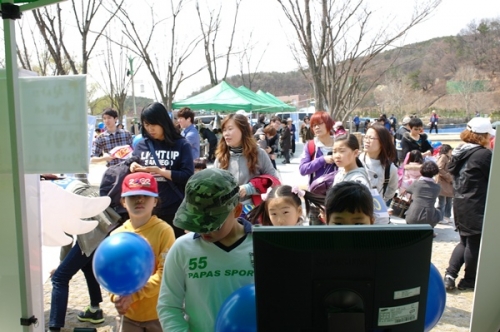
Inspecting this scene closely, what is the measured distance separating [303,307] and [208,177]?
64cm

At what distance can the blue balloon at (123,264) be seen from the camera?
6.98 ft

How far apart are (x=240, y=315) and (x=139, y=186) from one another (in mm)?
1477

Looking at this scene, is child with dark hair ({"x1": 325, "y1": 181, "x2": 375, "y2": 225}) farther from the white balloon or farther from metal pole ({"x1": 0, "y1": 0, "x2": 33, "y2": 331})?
the white balloon

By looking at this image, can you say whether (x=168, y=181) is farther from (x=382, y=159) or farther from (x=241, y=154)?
(x=382, y=159)

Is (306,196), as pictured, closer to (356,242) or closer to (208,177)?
(208,177)

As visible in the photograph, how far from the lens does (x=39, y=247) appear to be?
233cm

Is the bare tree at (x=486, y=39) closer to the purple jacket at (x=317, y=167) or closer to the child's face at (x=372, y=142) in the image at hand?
the child's face at (x=372, y=142)

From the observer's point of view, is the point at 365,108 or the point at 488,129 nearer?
the point at 488,129

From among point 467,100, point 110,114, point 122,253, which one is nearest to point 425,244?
point 122,253

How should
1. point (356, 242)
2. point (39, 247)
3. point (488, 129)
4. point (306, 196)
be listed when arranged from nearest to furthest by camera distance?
point (356, 242), point (39, 247), point (306, 196), point (488, 129)

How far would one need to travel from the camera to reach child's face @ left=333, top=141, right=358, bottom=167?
3.47m

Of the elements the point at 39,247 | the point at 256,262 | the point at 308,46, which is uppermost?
the point at 308,46

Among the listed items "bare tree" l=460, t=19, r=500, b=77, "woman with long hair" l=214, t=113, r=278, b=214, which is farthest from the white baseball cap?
"bare tree" l=460, t=19, r=500, b=77

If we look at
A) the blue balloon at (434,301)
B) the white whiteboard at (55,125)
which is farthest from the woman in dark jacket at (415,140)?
the white whiteboard at (55,125)
